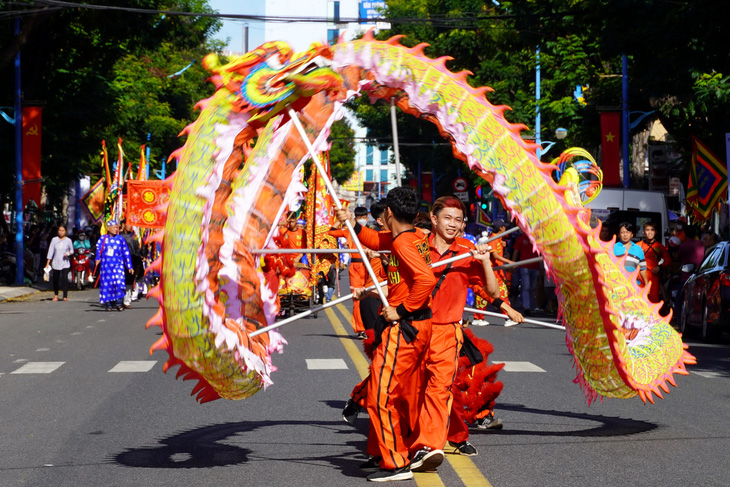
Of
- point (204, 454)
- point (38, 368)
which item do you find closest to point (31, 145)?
point (38, 368)

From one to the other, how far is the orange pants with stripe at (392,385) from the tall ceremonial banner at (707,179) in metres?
16.2

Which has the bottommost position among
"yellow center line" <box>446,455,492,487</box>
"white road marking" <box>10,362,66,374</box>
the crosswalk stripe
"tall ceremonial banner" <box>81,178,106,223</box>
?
the crosswalk stripe

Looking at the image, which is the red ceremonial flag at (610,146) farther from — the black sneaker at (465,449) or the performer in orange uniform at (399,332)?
the performer in orange uniform at (399,332)

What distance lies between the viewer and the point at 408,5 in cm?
6594

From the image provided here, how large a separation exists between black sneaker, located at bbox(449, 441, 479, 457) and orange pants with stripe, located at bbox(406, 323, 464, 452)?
1.89ft

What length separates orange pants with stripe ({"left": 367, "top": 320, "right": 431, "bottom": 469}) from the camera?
6.86 meters

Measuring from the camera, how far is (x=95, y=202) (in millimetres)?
34156

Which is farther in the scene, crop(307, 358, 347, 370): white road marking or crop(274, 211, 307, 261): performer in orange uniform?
crop(274, 211, 307, 261): performer in orange uniform

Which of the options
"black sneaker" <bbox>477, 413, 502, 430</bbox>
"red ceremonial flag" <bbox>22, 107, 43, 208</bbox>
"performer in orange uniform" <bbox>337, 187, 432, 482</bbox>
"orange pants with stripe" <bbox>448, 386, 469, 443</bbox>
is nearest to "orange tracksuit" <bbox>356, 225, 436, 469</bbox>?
"performer in orange uniform" <bbox>337, 187, 432, 482</bbox>

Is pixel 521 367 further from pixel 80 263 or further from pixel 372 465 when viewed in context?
pixel 80 263

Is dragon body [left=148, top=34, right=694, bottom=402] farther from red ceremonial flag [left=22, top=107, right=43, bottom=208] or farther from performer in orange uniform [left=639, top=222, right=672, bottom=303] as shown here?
red ceremonial flag [left=22, top=107, right=43, bottom=208]

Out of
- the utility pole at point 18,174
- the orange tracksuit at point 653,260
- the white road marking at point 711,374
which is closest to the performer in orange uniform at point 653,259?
the orange tracksuit at point 653,260

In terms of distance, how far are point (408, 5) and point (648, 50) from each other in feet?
150

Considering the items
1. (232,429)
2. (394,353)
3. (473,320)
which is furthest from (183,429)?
(473,320)
